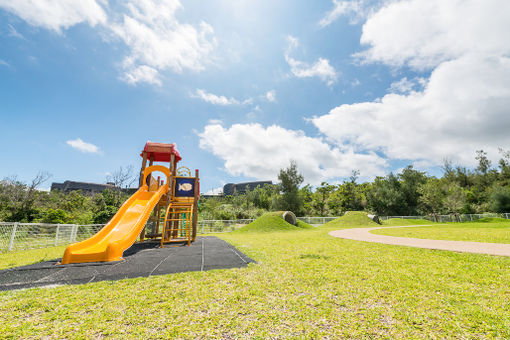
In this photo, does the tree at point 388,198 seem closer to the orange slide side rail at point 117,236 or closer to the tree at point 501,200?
the tree at point 501,200

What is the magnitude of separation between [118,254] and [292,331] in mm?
5154

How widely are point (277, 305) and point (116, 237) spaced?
5.66 m

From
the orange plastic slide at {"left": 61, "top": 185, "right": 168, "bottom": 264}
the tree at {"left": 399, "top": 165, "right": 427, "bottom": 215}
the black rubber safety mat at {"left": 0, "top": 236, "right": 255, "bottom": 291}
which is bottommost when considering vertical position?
the black rubber safety mat at {"left": 0, "top": 236, "right": 255, "bottom": 291}

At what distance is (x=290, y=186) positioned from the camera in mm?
36188

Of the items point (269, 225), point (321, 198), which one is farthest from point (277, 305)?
point (321, 198)

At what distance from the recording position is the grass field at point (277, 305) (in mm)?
1954

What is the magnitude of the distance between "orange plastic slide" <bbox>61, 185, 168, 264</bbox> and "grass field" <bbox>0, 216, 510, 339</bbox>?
1.99 meters

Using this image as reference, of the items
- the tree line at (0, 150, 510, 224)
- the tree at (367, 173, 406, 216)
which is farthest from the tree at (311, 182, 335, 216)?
the tree at (367, 173, 406, 216)

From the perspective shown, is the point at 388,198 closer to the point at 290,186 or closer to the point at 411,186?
the point at 411,186

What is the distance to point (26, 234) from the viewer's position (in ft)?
28.3

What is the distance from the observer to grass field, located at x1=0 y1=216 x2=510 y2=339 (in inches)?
76.9

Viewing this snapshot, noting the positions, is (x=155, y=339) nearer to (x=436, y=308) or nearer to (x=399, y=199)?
(x=436, y=308)

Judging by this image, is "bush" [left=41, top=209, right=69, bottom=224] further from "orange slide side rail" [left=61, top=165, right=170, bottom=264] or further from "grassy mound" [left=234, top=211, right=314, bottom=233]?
"grassy mound" [left=234, top=211, right=314, bottom=233]

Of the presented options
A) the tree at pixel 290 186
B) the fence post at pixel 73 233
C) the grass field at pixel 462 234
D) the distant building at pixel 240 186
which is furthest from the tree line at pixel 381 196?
the distant building at pixel 240 186
